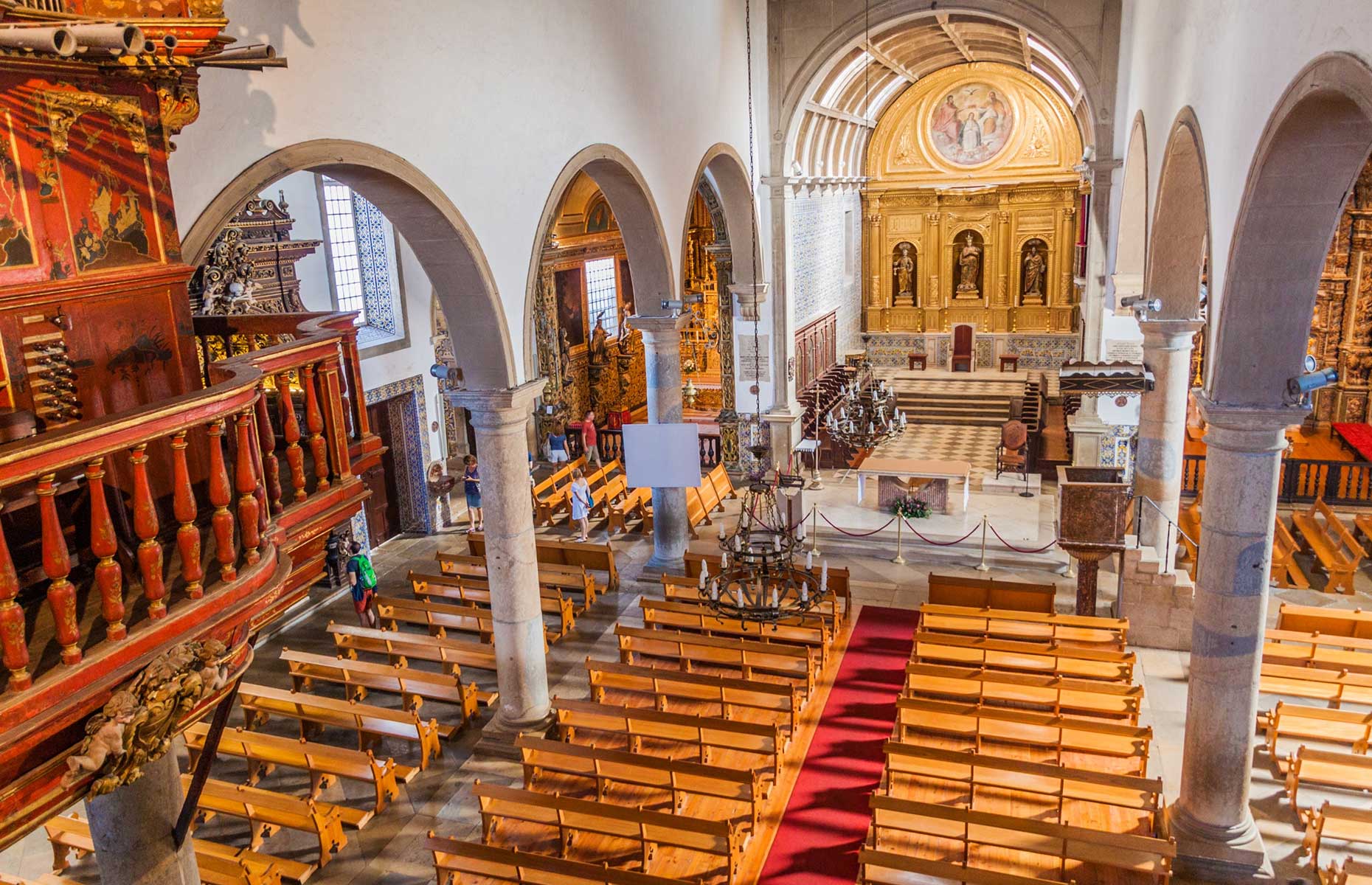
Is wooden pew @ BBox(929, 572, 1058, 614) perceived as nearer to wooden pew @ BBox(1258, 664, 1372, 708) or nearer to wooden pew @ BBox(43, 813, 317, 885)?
wooden pew @ BBox(1258, 664, 1372, 708)

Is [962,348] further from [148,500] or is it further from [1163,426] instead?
[148,500]

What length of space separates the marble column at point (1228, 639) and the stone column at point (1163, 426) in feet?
14.3

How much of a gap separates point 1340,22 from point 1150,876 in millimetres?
6345

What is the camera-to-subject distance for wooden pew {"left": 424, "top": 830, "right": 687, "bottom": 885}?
7.32m

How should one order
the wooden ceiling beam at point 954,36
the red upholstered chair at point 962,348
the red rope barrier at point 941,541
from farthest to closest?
1. the red upholstered chair at point 962,348
2. the wooden ceiling beam at point 954,36
3. the red rope barrier at point 941,541

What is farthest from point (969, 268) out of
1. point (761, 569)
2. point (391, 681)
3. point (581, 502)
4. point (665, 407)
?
point (761, 569)

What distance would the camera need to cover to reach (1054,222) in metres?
27.7

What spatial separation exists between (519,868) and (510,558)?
324cm

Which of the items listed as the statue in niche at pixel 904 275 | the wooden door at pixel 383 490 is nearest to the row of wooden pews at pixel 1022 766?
the wooden door at pixel 383 490

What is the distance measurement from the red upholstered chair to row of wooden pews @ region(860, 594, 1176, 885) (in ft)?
59.2

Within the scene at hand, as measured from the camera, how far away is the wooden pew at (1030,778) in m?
8.01

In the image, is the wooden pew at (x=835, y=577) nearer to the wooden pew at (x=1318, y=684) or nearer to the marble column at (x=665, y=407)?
the marble column at (x=665, y=407)

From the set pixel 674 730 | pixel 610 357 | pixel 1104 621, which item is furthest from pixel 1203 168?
pixel 610 357

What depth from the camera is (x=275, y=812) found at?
8781mm
